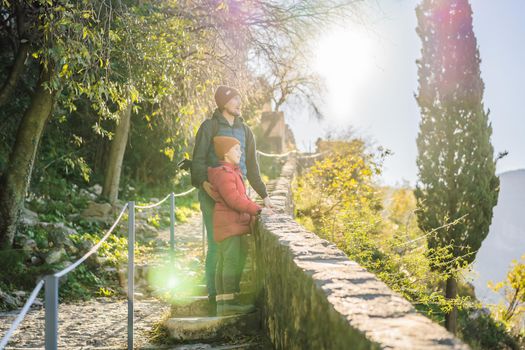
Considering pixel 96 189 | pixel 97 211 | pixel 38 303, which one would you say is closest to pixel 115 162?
pixel 97 211

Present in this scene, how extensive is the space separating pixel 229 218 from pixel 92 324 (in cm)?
178

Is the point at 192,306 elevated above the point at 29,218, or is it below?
below

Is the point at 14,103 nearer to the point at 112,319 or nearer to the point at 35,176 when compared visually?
the point at 35,176

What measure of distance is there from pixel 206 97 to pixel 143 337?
16.8 feet

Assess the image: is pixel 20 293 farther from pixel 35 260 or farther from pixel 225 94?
pixel 225 94

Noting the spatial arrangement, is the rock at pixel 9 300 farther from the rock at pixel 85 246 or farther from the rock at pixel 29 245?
the rock at pixel 85 246

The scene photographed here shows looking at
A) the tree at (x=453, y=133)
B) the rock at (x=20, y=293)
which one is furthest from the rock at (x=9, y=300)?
the tree at (x=453, y=133)

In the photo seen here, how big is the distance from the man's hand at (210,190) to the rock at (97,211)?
5793mm

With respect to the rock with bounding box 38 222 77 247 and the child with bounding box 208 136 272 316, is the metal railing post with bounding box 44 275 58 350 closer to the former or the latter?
the child with bounding box 208 136 272 316

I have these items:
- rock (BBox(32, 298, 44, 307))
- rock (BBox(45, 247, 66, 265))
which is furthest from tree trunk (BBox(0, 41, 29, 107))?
rock (BBox(32, 298, 44, 307))

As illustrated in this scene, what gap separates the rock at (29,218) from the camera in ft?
23.7

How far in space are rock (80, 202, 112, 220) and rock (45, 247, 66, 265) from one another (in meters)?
2.95

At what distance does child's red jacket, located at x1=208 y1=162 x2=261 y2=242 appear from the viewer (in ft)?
13.3

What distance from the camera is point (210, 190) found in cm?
421
